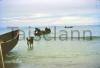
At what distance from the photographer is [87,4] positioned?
4.89m

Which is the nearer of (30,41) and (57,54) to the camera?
(57,54)

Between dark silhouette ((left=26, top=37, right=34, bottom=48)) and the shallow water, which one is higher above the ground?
dark silhouette ((left=26, top=37, right=34, bottom=48))

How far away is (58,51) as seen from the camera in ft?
17.7

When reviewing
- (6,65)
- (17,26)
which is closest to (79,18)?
(17,26)

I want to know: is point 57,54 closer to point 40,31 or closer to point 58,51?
point 58,51

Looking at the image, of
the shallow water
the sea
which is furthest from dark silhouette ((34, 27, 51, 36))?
the shallow water

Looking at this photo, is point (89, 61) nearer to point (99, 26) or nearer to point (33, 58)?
point (99, 26)

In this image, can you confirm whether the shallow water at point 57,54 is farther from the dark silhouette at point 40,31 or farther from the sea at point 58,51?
the dark silhouette at point 40,31

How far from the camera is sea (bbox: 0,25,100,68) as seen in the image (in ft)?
15.5

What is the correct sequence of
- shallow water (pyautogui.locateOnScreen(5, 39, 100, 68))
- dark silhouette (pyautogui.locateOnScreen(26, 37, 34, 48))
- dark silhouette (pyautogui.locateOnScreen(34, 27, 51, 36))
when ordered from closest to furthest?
shallow water (pyautogui.locateOnScreen(5, 39, 100, 68)) → dark silhouette (pyautogui.locateOnScreen(34, 27, 51, 36)) → dark silhouette (pyautogui.locateOnScreen(26, 37, 34, 48))

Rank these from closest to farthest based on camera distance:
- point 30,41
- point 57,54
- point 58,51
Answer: point 57,54 → point 58,51 → point 30,41

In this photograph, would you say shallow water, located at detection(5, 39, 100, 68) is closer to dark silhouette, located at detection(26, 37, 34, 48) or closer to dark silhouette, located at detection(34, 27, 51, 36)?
dark silhouette, located at detection(26, 37, 34, 48)

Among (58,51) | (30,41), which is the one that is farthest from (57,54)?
(30,41)

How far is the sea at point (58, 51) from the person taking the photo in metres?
4.72
